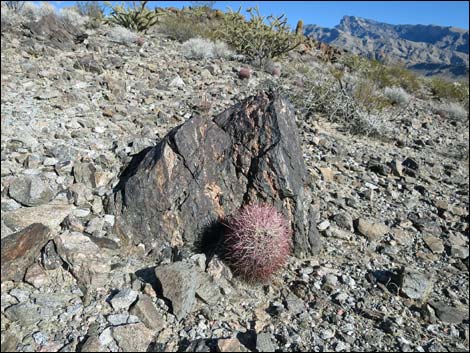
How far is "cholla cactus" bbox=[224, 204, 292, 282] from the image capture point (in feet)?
11.3

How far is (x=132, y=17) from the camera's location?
11.4 metres

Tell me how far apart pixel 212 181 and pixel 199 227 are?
0.55m

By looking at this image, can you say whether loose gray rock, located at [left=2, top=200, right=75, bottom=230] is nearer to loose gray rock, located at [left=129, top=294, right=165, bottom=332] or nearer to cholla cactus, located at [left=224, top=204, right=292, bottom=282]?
loose gray rock, located at [left=129, top=294, right=165, bottom=332]

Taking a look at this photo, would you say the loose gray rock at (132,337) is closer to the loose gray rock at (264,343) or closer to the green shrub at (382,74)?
the loose gray rock at (264,343)

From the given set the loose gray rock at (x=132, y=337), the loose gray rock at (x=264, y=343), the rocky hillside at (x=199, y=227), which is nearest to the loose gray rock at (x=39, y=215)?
the rocky hillside at (x=199, y=227)

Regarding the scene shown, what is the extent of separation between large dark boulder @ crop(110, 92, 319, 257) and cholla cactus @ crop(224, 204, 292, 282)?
17.2 inches

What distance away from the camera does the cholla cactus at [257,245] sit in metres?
3.44

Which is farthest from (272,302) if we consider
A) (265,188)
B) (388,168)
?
(388,168)

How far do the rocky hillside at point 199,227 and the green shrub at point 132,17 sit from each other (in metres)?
5.26

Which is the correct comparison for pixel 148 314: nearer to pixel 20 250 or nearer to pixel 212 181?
pixel 20 250

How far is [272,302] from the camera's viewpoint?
342cm

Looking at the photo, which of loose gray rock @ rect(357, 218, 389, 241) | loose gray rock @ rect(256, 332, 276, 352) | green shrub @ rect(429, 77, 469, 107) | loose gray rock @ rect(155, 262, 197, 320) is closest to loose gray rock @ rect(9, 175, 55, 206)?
loose gray rock @ rect(155, 262, 197, 320)

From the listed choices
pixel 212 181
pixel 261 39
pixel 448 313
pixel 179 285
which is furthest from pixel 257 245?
pixel 261 39

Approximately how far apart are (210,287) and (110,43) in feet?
25.6
